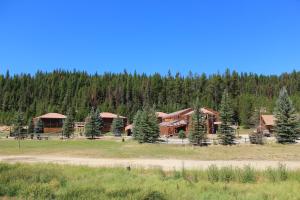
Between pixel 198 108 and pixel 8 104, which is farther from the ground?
pixel 8 104

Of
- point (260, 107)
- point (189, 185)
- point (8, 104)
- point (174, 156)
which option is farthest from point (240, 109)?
point (189, 185)

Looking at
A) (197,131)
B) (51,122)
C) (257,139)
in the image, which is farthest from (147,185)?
(51,122)

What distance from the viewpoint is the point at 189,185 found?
1534 centimetres

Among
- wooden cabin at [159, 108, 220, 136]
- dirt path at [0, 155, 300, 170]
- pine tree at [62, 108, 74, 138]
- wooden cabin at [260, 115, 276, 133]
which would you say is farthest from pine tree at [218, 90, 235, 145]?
wooden cabin at [260, 115, 276, 133]

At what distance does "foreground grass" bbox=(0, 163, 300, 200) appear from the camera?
43.7ft

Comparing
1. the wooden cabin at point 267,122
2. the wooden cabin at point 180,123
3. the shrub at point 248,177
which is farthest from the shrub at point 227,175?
the wooden cabin at point 267,122

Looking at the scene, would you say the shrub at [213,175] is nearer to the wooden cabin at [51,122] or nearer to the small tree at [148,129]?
the small tree at [148,129]

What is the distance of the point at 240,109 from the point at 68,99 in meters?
74.9

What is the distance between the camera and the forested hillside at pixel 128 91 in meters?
140

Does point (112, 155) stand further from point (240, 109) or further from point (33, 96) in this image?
point (33, 96)

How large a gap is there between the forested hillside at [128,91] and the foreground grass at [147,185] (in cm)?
10847

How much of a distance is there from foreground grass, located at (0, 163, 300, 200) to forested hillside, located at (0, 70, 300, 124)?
10847cm

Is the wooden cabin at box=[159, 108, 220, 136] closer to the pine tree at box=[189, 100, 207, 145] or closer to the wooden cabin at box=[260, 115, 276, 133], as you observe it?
the wooden cabin at box=[260, 115, 276, 133]

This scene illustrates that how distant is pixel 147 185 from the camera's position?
15344 mm
